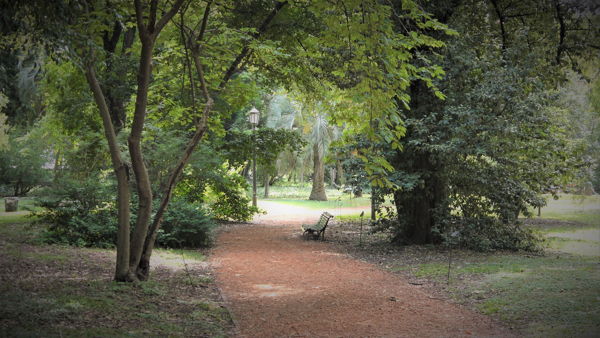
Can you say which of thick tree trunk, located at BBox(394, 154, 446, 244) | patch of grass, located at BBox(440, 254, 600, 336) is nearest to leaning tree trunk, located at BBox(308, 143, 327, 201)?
thick tree trunk, located at BBox(394, 154, 446, 244)

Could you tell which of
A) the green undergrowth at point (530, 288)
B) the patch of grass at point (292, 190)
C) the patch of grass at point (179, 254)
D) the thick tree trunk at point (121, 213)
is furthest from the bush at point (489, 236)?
the patch of grass at point (292, 190)

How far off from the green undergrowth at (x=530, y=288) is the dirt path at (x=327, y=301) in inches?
18.3

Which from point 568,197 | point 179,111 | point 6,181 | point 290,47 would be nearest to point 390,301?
point 179,111

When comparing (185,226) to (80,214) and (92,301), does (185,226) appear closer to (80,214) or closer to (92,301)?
(80,214)

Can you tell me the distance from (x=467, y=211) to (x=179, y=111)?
760cm

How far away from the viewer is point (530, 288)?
823 cm

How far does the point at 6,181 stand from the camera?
28.2 m

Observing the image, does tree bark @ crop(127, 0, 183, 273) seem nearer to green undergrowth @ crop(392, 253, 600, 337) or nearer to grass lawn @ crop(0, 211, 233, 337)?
grass lawn @ crop(0, 211, 233, 337)

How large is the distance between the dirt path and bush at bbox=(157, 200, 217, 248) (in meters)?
0.91

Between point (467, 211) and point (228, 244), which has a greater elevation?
point (467, 211)

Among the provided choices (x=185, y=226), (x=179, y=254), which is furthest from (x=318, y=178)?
(x=179, y=254)

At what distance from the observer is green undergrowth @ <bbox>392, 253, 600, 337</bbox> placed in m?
6.41

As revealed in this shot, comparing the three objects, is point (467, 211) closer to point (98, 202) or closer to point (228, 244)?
point (228, 244)

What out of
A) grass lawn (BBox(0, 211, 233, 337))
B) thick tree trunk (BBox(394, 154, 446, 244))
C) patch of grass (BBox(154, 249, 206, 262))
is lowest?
patch of grass (BBox(154, 249, 206, 262))
